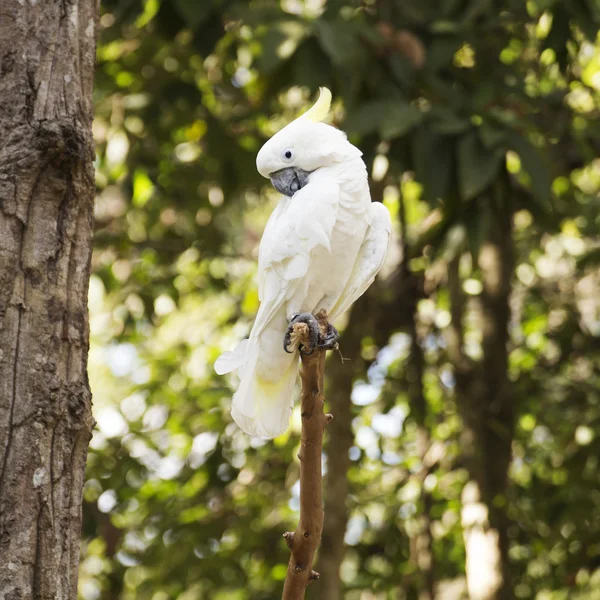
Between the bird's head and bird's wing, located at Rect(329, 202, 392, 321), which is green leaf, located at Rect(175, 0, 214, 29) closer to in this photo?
the bird's head

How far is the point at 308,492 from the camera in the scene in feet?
4.66

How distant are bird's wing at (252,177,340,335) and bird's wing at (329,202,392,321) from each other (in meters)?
0.14

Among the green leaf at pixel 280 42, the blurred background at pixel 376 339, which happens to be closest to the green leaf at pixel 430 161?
the blurred background at pixel 376 339

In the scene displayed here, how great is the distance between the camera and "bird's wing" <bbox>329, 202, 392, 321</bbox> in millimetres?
1751

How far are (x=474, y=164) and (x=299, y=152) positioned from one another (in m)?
0.88

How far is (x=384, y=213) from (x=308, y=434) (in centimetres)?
55

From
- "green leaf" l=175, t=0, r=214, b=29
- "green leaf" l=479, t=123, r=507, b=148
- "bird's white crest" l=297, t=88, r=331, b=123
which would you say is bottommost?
"green leaf" l=479, t=123, r=507, b=148

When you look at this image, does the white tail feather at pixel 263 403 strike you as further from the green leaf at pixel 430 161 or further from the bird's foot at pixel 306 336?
the green leaf at pixel 430 161

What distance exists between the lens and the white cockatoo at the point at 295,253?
1621 millimetres

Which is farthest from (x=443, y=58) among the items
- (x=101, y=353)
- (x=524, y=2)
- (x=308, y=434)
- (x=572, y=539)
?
(x=101, y=353)

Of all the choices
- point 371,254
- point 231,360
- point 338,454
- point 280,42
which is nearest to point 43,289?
point 231,360

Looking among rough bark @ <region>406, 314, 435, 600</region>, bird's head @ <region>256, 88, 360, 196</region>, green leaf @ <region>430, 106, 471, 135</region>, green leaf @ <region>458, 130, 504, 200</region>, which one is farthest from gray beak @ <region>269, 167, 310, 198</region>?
rough bark @ <region>406, 314, 435, 600</region>

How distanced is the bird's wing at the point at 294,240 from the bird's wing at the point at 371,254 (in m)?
0.14

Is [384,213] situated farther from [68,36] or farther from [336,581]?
[336,581]
